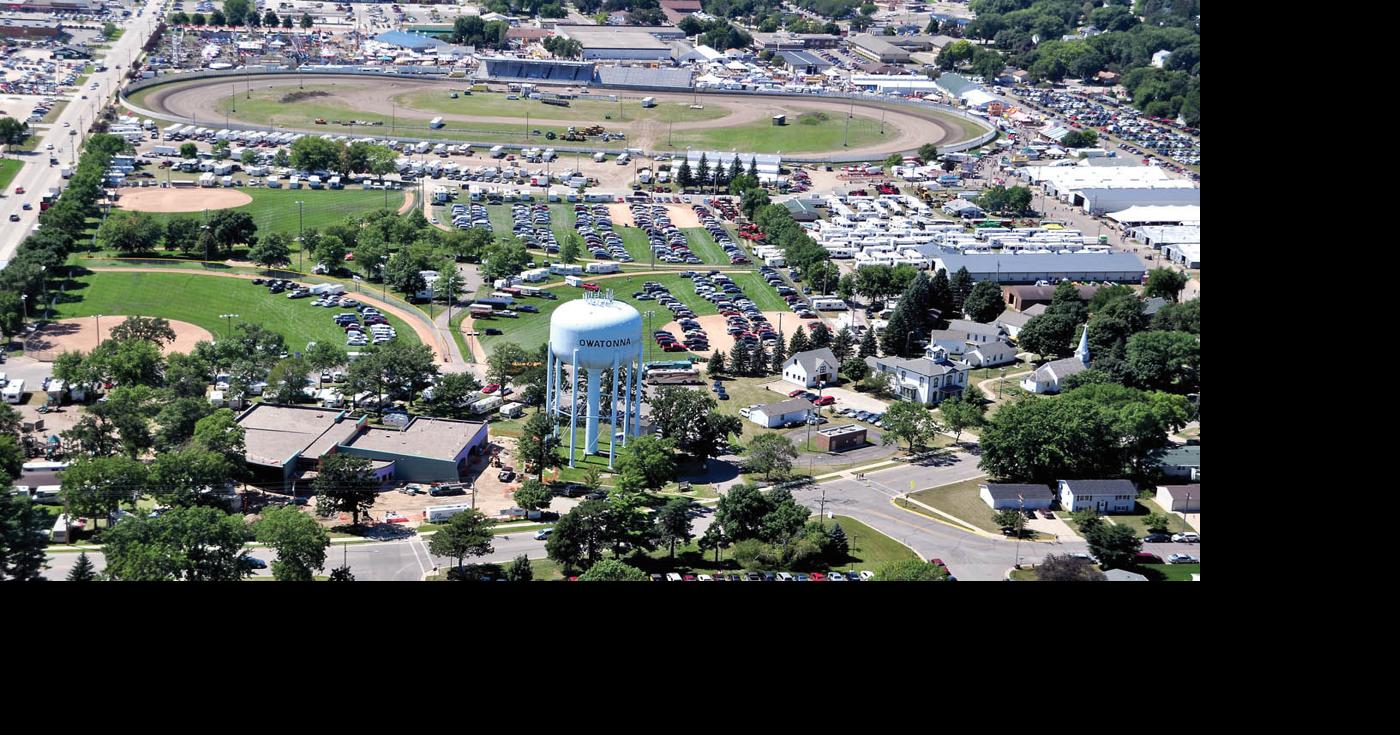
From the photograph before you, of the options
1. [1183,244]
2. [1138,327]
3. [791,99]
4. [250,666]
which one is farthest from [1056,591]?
[791,99]

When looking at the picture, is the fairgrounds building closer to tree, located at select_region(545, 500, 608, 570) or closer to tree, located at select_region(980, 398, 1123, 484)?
tree, located at select_region(545, 500, 608, 570)

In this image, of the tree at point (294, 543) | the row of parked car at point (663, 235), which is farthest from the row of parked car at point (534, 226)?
the tree at point (294, 543)

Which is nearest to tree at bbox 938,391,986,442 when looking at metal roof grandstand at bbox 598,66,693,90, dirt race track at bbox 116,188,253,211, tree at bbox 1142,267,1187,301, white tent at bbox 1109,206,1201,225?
tree at bbox 1142,267,1187,301

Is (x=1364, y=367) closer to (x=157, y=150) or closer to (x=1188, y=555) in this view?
(x=1188, y=555)

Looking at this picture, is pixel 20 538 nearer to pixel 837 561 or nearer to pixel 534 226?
pixel 837 561

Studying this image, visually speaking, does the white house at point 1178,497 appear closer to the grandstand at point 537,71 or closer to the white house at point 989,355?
the white house at point 989,355

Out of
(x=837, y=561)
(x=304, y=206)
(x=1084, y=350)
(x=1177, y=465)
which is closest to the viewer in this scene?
(x=837, y=561)

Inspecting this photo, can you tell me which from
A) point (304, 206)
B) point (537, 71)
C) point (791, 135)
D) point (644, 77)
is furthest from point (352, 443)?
point (537, 71)
